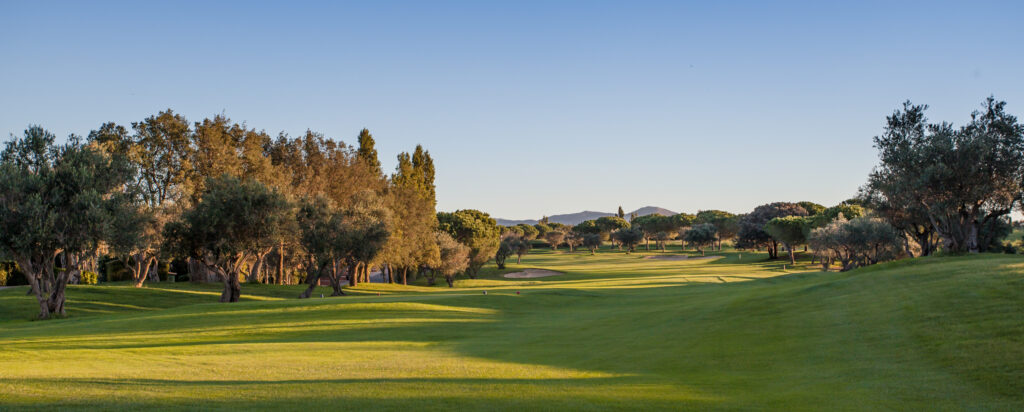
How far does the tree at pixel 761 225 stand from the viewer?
104m

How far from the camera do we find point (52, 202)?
102 ft

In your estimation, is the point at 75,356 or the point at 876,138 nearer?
the point at 75,356

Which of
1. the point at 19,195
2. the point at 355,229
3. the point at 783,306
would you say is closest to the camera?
the point at 783,306

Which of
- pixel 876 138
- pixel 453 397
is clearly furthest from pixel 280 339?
pixel 876 138

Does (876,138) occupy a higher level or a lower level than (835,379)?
higher

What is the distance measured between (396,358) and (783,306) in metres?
14.9

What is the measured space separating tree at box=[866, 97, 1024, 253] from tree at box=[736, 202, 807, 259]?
6695 centimetres

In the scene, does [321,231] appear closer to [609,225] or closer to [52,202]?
[52,202]

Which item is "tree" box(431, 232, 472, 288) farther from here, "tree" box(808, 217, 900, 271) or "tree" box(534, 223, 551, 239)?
"tree" box(534, 223, 551, 239)

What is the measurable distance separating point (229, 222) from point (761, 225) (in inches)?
3666

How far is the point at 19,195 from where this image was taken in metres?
30.4

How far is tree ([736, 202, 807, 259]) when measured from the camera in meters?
104

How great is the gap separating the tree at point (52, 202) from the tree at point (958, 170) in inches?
1695

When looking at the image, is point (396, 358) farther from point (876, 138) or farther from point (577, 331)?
point (876, 138)
